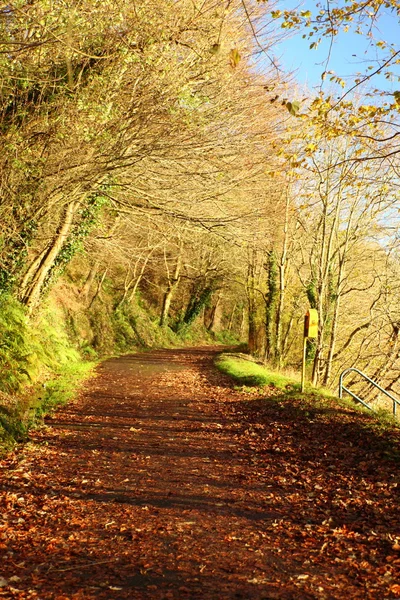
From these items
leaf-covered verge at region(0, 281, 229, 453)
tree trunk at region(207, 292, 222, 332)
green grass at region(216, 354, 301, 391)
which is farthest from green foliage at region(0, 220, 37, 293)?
tree trunk at region(207, 292, 222, 332)

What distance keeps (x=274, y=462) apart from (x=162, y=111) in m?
7.53

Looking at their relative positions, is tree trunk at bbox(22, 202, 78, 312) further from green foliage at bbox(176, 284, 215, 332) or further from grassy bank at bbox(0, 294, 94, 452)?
green foliage at bbox(176, 284, 215, 332)

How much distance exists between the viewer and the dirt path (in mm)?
4266

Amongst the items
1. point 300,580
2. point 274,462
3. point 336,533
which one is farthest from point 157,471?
point 300,580

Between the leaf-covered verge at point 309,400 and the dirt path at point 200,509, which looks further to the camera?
the leaf-covered verge at point 309,400

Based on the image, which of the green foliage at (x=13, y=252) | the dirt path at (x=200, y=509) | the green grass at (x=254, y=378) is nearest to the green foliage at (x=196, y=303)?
the green grass at (x=254, y=378)

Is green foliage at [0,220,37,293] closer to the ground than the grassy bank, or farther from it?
farther from it

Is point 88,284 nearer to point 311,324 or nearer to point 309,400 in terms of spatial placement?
point 311,324

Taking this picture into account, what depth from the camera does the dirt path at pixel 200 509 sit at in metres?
4.27

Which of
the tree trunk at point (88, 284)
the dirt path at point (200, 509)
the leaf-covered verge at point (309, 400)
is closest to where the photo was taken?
the dirt path at point (200, 509)

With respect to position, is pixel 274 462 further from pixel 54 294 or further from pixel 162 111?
pixel 54 294

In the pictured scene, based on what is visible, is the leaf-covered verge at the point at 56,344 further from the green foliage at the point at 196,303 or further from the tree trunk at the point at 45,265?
the green foliage at the point at 196,303

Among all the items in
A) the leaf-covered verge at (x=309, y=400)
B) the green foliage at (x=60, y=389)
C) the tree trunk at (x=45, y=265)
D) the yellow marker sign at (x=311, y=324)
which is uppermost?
the tree trunk at (x=45, y=265)

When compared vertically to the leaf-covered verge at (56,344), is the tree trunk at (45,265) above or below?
above
